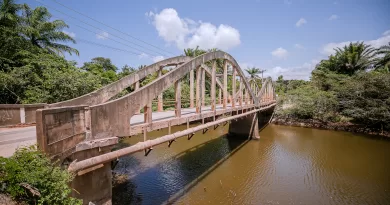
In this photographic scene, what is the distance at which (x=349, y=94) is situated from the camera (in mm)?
21781

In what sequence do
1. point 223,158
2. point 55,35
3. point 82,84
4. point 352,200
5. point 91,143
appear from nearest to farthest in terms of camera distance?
point 91,143, point 352,200, point 82,84, point 223,158, point 55,35

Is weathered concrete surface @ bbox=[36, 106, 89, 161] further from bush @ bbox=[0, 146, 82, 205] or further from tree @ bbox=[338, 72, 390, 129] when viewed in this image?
tree @ bbox=[338, 72, 390, 129]

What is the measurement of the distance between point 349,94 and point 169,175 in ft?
71.3

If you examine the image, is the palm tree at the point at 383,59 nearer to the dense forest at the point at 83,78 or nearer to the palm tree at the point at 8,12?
the dense forest at the point at 83,78

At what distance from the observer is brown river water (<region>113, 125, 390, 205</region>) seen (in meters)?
9.09

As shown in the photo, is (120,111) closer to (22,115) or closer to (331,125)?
(22,115)

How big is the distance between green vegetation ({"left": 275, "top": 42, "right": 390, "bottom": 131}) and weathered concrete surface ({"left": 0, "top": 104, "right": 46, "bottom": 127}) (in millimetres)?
25961

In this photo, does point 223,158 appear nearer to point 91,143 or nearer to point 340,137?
point 91,143

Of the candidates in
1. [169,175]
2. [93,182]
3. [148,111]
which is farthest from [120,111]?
[169,175]

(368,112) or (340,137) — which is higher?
(368,112)

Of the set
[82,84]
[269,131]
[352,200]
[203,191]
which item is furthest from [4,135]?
[269,131]

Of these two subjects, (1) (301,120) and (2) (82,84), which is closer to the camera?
(2) (82,84)

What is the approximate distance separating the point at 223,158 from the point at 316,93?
17.7m

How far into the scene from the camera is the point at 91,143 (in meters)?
4.98
